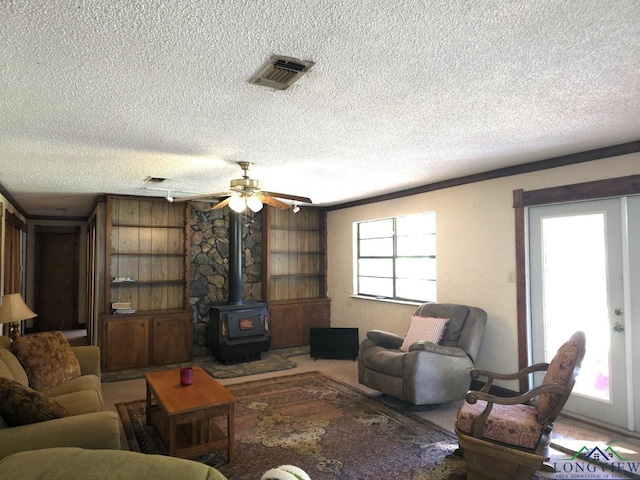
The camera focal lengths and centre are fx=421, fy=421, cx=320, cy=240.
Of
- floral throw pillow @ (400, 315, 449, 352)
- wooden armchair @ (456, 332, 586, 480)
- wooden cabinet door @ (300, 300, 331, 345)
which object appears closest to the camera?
wooden armchair @ (456, 332, 586, 480)

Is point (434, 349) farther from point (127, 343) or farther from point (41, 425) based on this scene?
point (127, 343)

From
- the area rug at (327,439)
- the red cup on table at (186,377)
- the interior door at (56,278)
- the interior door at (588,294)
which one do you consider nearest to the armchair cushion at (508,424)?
the area rug at (327,439)

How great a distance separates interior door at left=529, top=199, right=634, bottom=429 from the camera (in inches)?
133

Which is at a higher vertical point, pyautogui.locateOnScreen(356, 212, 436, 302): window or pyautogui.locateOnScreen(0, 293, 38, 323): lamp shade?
pyautogui.locateOnScreen(356, 212, 436, 302): window

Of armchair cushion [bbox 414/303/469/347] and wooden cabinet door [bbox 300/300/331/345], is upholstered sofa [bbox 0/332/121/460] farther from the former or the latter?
wooden cabinet door [bbox 300/300/331/345]

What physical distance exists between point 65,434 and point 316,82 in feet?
6.86

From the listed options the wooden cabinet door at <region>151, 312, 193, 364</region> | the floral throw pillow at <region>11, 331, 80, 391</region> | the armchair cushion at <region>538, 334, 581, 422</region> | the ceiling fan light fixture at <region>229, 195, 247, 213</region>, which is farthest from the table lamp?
the armchair cushion at <region>538, 334, 581, 422</region>

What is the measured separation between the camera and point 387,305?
5945mm

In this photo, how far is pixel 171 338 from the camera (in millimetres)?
5793

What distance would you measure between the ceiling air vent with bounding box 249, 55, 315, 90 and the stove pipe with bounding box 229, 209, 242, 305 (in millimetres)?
4216

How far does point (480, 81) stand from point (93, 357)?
12.7 ft

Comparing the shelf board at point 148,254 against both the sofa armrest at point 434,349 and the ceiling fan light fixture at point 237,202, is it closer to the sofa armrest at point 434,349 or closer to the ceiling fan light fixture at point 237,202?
the ceiling fan light fixture at point 237,202

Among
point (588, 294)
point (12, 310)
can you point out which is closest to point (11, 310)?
point (12, 310)

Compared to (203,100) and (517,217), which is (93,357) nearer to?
(203,100)
